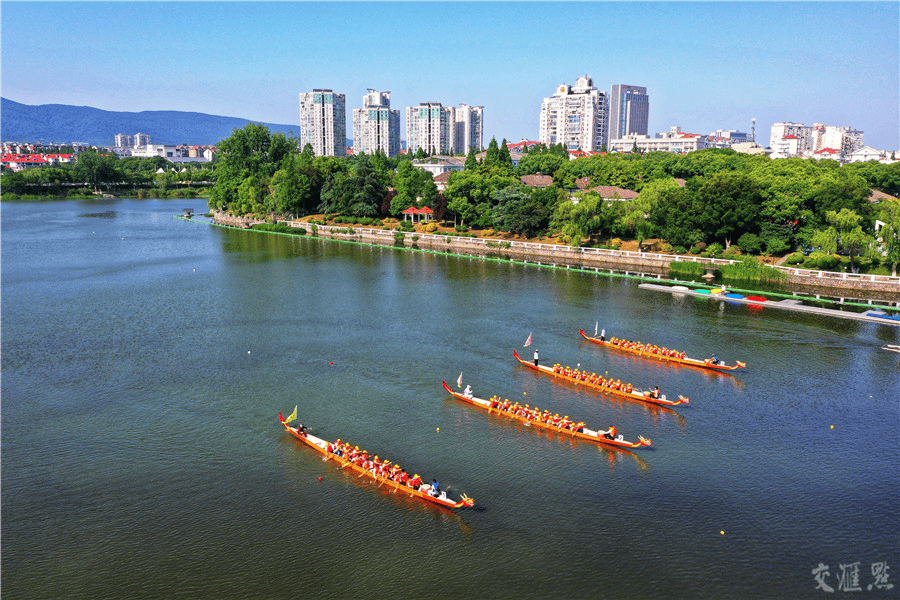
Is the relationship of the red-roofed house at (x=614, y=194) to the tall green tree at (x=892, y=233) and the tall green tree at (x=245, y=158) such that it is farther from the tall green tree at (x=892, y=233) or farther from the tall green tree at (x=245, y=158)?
the tall green tree at (x=245, y=158)

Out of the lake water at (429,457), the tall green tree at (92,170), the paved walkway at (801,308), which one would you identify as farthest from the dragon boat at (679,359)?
the tall green tree at (92,170)

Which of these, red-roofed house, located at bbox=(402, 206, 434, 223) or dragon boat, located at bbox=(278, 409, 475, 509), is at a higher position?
red-roofed house, located at bbox=(402, 206, 434, 223)

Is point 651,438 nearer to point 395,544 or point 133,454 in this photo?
point 395,544

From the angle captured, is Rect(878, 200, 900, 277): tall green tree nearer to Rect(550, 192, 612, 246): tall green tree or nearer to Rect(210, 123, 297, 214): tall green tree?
Rect(550, 192, 612, 246): tall green tree

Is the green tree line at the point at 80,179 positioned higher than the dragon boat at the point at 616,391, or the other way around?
the green tree line at the point at 80,179

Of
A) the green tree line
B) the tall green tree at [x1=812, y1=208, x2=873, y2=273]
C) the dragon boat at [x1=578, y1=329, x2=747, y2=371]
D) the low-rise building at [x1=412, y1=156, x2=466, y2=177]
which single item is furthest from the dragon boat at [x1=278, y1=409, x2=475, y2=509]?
the green tree line

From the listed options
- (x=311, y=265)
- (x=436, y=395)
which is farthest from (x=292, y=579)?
(x=311, y=265)
